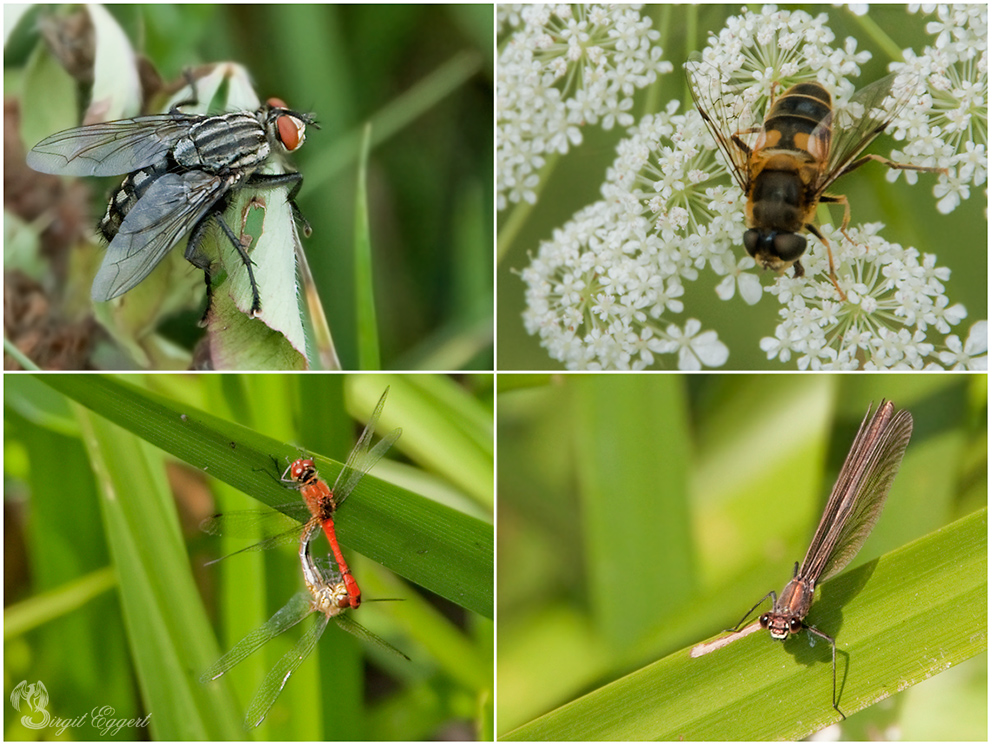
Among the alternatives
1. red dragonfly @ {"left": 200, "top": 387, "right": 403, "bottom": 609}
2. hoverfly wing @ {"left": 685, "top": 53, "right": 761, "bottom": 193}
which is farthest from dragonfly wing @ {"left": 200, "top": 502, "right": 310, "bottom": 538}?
hoverfly wing @ {"left": 685, "top": 53, "right": 761, "bottom": 193}

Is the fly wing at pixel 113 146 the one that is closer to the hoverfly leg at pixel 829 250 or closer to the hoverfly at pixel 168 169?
the hoverfly at pixel 168 169

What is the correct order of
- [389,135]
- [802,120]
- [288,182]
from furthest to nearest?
1. [389,135]
2. [288,182]
3. [802,120]

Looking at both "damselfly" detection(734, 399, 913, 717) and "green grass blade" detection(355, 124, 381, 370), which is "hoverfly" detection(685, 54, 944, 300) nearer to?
"damselfly" detection(734, 399, 913, 717)

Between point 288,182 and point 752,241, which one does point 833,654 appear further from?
point 288,182

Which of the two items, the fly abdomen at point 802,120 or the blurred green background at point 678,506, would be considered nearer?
the fly abdomen at point 802,120

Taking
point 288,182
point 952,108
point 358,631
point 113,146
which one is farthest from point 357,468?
point 952,108

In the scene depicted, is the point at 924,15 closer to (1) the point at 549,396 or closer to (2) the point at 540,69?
(2) the point at 540,69

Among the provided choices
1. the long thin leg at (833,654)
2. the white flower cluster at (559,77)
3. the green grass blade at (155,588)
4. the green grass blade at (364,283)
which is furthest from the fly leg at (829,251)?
the green grass blade at (155,588)

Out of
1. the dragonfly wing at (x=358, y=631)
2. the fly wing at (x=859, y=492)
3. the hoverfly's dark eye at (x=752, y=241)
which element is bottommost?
the dragonfly wing at (x=358, y=631)
